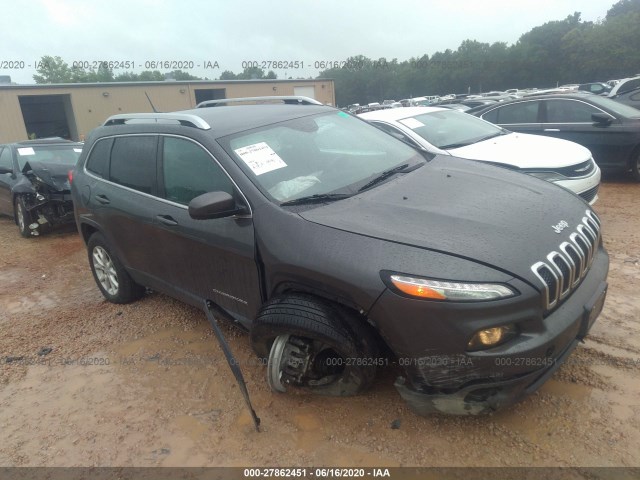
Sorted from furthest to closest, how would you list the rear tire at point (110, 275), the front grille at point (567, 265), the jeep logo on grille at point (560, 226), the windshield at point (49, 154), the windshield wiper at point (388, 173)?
the windshield at point (49, 154), the rear tire at point (110, 275), the windshield wiper at point (388, 173), the jeep logo on grille at point (560, 226), the front grille at point (567, 265)

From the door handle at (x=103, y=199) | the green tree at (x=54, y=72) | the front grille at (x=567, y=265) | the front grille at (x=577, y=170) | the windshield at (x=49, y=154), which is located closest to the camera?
the front grille at (x=567, y=265)

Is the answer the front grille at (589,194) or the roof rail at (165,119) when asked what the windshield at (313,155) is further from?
the front grille at (589,194)

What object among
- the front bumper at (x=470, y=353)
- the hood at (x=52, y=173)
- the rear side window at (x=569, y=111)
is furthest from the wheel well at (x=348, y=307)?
the rear side window at (x=569, y=111)

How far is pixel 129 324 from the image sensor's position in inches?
166

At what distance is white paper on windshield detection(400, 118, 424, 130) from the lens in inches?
236

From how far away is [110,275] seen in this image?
178 inches

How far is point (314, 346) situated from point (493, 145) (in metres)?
4.13

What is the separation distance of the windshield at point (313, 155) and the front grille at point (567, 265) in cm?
120

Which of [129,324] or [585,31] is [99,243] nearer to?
[129,324]

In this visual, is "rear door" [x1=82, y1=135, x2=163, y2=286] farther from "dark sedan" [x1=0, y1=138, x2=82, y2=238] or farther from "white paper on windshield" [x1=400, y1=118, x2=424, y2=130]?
"dark sedan" [x1=0, y1=138, x2=82, y2=238]

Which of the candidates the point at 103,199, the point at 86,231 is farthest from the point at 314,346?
the point at 86,231

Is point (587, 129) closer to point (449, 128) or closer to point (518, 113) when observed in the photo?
point (518, 113)

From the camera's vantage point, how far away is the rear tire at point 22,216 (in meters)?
7.58

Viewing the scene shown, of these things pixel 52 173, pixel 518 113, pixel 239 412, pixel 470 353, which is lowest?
pixel 239 412
